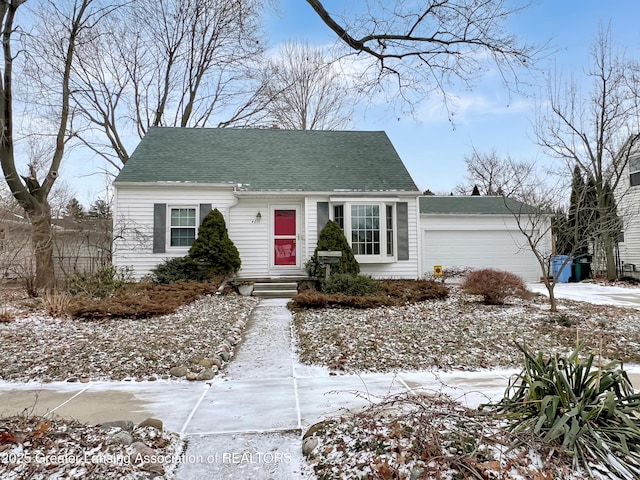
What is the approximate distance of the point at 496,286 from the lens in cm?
796

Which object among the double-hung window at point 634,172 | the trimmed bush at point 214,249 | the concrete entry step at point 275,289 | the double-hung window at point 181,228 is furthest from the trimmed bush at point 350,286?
the double-hung window at point 634,172

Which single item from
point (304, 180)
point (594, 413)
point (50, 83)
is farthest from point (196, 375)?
point (50, 83)

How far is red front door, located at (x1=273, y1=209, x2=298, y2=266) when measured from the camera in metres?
11.3

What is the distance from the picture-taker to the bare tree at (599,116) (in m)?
13.3

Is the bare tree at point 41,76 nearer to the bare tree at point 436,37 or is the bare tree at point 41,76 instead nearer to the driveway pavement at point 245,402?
the bare tree at point 436,37

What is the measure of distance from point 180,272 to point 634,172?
17678 mm

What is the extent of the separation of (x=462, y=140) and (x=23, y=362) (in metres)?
11.2

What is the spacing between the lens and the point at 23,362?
441 centimetres

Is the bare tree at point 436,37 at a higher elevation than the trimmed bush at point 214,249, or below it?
higher

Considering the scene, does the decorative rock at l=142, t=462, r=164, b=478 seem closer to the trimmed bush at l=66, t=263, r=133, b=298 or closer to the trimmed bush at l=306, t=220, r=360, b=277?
the trimmed bush at l=66, t=263, r=133, b=298

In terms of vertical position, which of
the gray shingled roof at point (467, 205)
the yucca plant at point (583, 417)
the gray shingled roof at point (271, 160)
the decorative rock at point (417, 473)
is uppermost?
the gray shingled roof at point (271, 160)

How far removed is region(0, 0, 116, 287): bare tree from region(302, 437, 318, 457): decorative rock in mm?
9049

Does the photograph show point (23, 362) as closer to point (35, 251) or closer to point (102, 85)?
point (35, 251)

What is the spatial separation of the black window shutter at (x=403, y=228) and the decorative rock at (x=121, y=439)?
946 centimetres
